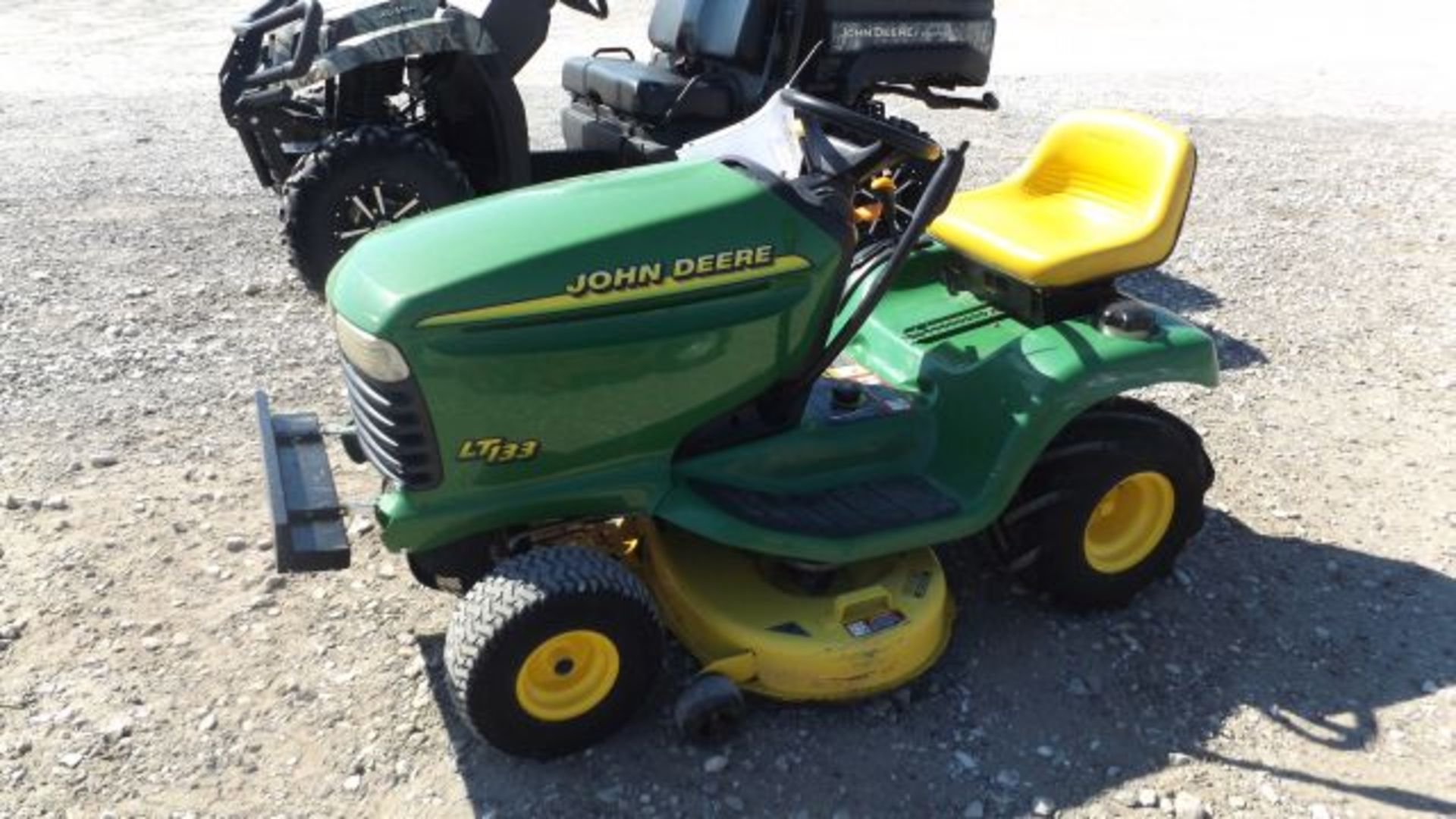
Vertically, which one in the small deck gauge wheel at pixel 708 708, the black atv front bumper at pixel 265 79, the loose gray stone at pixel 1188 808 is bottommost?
the loose gray stone at pixel 1188 808

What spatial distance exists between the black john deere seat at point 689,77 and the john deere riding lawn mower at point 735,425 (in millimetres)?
2908

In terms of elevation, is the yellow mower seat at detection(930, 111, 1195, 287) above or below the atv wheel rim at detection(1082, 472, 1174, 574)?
above

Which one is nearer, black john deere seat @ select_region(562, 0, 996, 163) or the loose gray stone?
the loose gray stone

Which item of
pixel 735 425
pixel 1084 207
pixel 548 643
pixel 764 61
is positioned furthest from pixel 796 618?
pixel 764 61

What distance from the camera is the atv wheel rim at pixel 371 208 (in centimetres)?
545

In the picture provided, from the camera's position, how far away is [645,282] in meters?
2.71

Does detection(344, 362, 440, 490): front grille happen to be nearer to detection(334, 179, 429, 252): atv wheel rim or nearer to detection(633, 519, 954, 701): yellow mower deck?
detection(633, 519, 954, 701): yellow mower deck

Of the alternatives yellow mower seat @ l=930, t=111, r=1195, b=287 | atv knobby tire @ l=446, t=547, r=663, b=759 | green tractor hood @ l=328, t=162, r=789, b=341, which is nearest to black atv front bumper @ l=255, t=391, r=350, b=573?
atv knobby tire @ l=446, t=547, r=663, b=759

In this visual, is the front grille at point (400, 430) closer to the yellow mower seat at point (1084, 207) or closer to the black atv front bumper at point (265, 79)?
the yellow mower seat at point (1084, 207)

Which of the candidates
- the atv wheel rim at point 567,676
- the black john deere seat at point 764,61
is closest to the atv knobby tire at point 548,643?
the atv wheel rim at point 567,676

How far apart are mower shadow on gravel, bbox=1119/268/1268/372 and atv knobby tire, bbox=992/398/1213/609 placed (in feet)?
6.17

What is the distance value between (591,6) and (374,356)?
14.1 feet

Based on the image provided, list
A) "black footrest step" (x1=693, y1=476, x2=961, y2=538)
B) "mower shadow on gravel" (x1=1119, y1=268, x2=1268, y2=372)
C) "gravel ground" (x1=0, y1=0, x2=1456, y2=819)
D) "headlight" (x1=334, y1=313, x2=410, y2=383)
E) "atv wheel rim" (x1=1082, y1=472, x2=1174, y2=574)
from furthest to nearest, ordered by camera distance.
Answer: "mower shadow on gravel" (x1=1119, y1=268, x2=1268, y2=372)
"atv wheel rim" (x1=1082, y1=472, x2=1174, y2=574)
"black footrest step" (x1=693, y1=476, x2=961, y2=538)
"gravel ground" (x1=0, y1=0, x2=1456, y2=819)
"headlight" (x1=334, y1=313, x2=410, y2=383)

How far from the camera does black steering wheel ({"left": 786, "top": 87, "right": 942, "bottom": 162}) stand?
2.93 m
